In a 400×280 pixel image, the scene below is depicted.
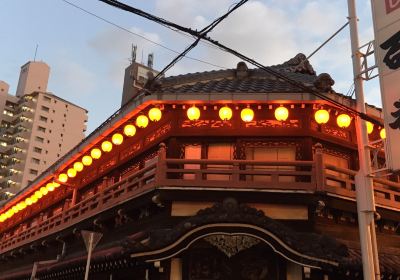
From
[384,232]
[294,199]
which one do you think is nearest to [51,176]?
[294,199]

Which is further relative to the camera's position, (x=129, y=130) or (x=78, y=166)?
(x=78, y=166)

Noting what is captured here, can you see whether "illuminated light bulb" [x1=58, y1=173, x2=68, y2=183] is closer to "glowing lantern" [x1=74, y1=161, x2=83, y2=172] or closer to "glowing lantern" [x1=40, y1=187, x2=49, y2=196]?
"glowing lantern" [x1=74, y1=161, x2=83, y2=172]

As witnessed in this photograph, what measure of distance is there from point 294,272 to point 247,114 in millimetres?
5887

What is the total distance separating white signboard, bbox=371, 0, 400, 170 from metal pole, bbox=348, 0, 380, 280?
69cm

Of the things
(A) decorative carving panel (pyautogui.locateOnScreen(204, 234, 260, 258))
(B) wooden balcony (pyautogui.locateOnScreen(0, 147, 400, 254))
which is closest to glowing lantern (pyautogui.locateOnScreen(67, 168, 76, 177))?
(B) wooden balcony (pyautogui.locateOnScreen(0, 147, 400, 254))

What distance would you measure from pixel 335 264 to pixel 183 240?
457cm

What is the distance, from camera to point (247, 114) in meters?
16.9

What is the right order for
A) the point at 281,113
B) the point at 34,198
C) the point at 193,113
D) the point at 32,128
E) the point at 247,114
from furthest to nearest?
the point at 32,128
the point at 34,198
the point at 193,113
the point at 247,114
the point at 281,113

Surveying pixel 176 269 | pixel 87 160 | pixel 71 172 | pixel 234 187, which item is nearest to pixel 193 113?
pixel 234 187

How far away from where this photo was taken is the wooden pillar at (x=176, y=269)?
14.7m

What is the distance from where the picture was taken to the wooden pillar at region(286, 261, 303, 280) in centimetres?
1427

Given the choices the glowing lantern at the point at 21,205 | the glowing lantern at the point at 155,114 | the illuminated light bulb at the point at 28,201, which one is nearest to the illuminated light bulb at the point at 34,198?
the illuminated light bulb at the point at 28,201

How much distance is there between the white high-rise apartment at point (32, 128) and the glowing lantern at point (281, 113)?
8275 centimetres

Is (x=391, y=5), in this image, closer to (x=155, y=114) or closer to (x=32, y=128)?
(x=155, y=114)
